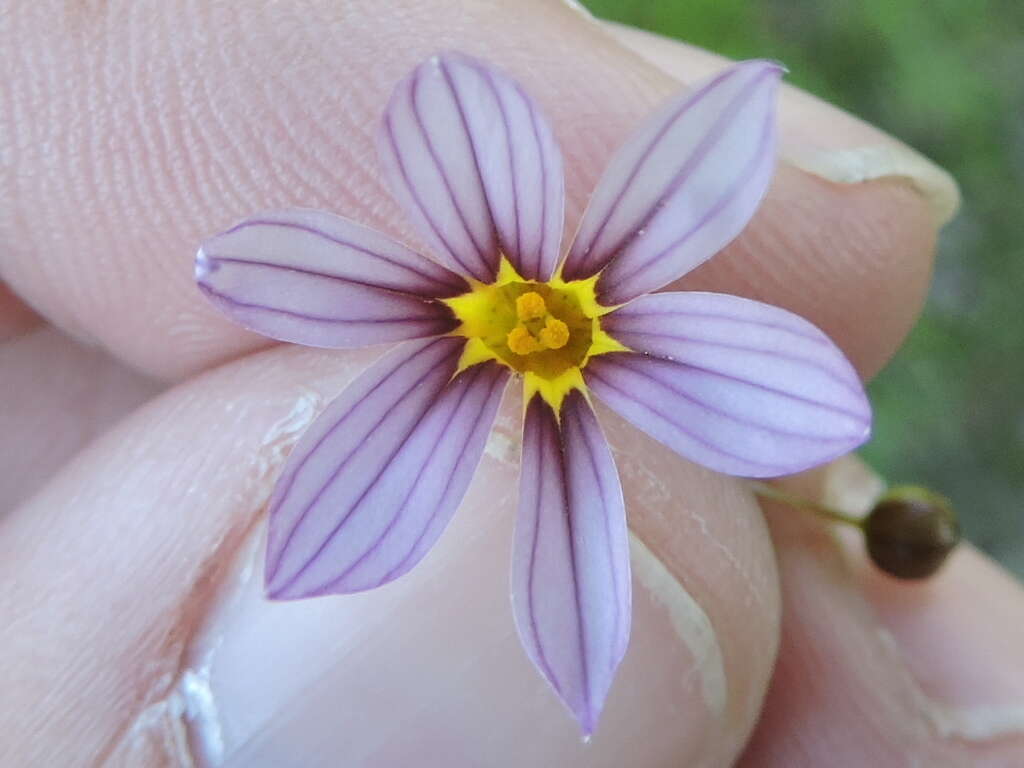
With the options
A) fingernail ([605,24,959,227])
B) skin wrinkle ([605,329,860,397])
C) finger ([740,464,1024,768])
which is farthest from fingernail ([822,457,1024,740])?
skin wrinkle ([605,329,860,397])

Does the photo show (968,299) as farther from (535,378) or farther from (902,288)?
(535,378)

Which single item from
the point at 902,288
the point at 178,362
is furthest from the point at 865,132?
the point at 178,362

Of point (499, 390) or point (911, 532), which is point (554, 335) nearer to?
point (499, 390)

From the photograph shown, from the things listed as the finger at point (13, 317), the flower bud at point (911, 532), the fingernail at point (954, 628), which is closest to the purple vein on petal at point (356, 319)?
the flower bud at point (911, 532)

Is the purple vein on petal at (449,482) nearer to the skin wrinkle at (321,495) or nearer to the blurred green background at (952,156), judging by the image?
the skin wrinkle at (321,495)

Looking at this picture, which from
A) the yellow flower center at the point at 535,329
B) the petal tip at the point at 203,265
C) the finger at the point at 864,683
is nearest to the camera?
the petal tip at the point at 203,265

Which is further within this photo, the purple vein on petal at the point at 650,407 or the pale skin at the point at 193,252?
the pale skin at the point at 193,252

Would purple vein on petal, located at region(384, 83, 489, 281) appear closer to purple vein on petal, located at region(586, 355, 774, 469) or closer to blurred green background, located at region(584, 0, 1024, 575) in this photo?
purple vein on petal, located at region(586, 355, 774, 469)
